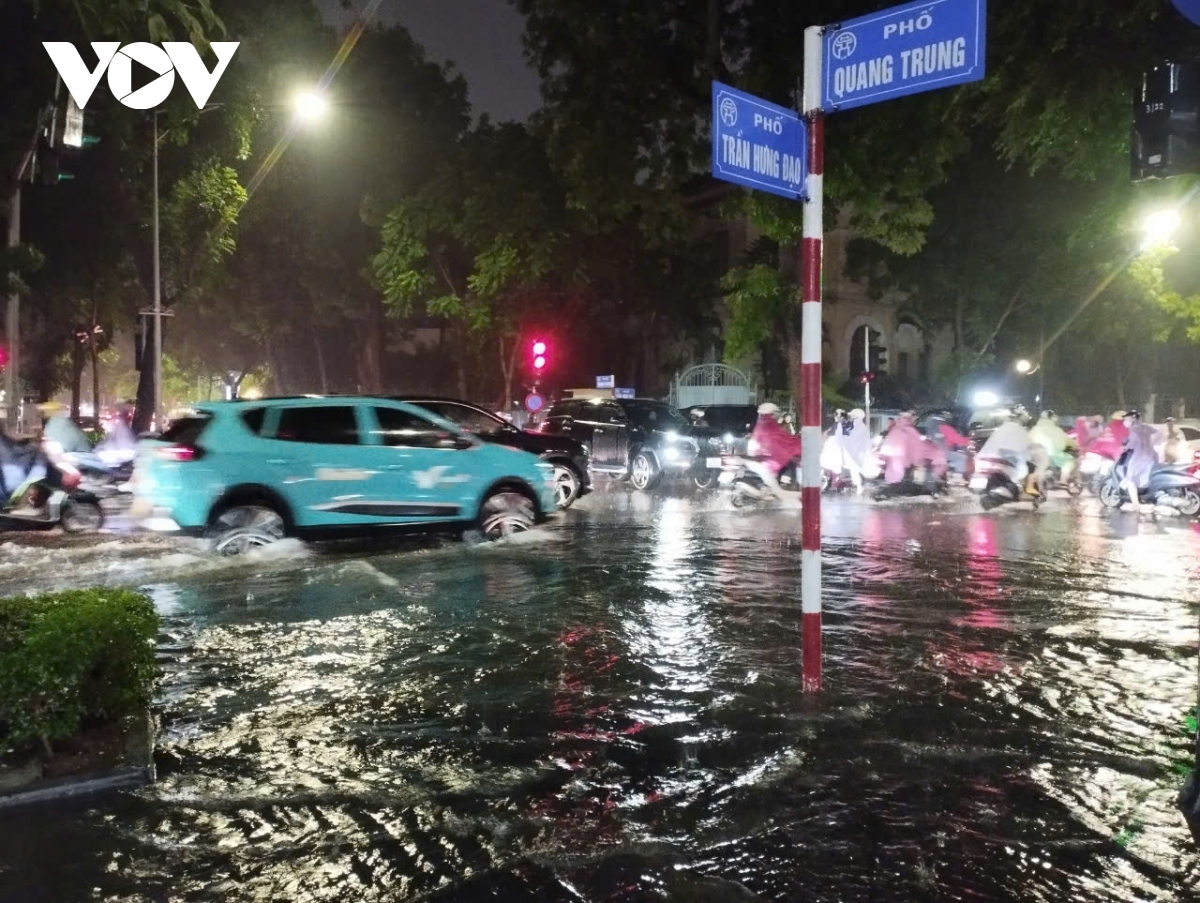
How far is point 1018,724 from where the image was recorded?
6.00 meters

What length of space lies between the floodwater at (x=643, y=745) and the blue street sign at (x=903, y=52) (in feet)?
11.1

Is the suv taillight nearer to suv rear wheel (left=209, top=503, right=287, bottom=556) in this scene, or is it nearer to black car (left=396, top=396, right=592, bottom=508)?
suv rear wheel (left=209, top=503, right=287, bottom=556)

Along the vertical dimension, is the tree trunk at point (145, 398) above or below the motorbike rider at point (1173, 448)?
above

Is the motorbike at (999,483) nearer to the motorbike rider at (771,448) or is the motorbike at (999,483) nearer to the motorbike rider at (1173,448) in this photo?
the motorbike rider at (1173,448)

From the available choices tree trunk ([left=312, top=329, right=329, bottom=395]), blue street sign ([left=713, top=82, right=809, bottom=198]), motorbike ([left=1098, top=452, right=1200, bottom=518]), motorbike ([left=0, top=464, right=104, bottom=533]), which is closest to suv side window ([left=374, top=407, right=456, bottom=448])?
motorbike ([left=0, top=464, right=104, bottom=533])

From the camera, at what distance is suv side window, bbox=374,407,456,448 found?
12.6m

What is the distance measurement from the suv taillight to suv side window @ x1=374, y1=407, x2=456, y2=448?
1992 mm

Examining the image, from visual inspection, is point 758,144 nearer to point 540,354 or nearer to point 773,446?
point 773,446

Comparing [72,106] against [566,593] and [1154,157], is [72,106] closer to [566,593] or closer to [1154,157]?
[566,593]

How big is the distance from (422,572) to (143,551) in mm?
3981

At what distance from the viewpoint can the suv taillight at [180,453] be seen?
37.9 feet

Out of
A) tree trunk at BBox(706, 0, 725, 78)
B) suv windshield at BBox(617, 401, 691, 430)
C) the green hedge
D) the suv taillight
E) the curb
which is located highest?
tree trunk at BBox(706, 0, 725, 78)

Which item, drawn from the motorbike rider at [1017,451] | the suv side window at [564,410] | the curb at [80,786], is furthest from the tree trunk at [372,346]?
the curb at [80,786]

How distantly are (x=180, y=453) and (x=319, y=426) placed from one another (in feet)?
4.95
